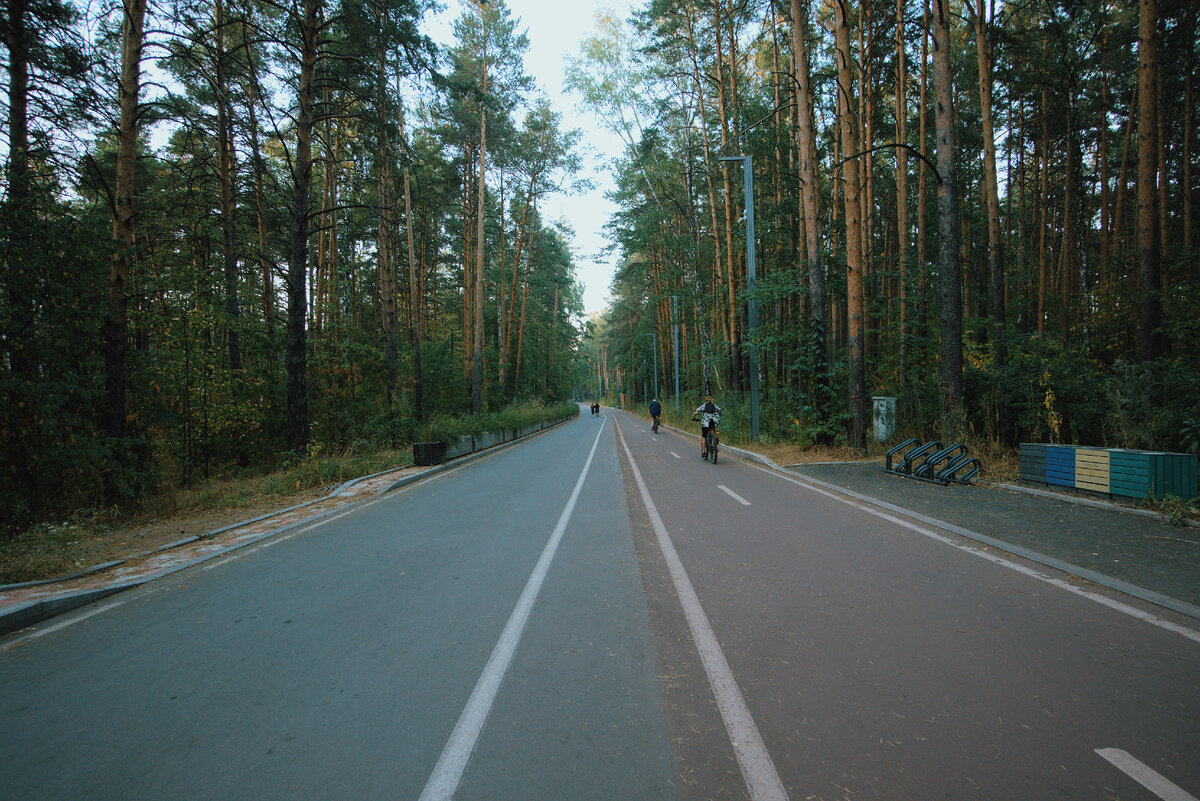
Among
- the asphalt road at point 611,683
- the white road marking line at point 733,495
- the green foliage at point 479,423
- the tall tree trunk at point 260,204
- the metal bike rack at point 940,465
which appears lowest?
the white road marking line at point 733,495

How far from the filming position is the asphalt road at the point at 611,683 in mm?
2307

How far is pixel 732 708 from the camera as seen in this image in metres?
2.84

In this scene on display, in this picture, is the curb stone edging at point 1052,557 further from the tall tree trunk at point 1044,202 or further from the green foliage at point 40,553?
the tall tree trunk at point 1044,202

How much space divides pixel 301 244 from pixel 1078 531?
14950 millimetres

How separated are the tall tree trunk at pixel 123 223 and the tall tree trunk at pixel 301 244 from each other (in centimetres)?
297

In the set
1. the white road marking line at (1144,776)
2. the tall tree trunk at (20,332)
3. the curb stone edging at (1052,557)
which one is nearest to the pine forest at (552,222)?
the tall tree trunk at (20,332)

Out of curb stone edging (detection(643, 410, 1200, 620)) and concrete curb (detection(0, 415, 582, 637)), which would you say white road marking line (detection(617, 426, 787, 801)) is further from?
concrete curb (detection(0, 415, 582, 637))

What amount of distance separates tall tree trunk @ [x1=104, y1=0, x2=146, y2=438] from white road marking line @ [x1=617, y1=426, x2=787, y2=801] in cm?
985

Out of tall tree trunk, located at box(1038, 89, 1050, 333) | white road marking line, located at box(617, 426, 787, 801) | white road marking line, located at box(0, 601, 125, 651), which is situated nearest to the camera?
white road marking line, located at box(617, 426, 787, 801)

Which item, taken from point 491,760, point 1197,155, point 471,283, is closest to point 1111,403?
point 491,760

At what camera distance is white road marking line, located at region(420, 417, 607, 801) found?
2275 millimetres

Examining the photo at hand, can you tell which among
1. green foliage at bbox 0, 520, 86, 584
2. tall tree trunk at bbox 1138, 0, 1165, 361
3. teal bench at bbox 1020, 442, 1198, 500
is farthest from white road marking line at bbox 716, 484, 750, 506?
tall tree trunk at bbox 1138, 0, 1165, 361

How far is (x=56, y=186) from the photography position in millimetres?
8117

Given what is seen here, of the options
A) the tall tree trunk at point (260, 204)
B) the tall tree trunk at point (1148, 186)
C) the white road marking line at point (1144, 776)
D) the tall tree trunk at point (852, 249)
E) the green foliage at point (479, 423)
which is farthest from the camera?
the green foliage at point (479, 423)
